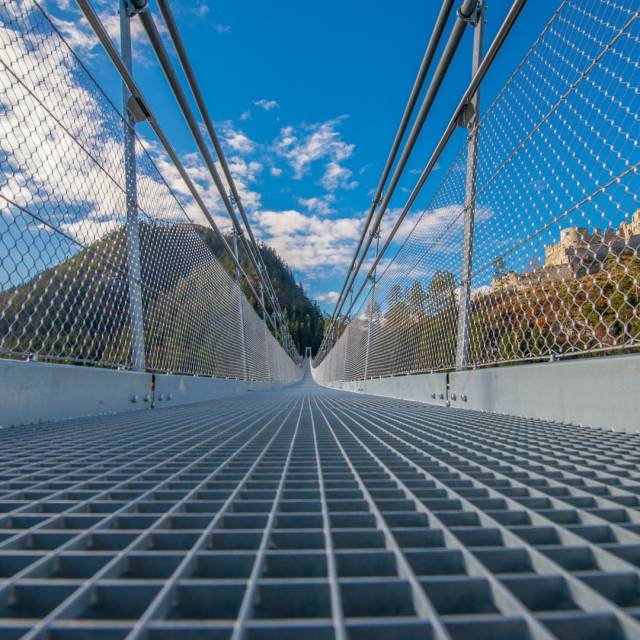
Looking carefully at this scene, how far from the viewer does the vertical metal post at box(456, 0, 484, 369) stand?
2768 millimetres

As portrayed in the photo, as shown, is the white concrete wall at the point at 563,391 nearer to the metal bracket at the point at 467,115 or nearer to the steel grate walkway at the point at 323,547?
the steel grate walkway at the point at 323,547

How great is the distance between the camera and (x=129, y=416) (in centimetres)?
259

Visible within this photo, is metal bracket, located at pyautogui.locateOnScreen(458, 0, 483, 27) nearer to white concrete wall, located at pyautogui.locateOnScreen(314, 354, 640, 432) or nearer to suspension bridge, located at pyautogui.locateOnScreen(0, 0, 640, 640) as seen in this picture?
suspension bridge, located at pyautogui.locateOnScreen(0, 0, 640, 640)

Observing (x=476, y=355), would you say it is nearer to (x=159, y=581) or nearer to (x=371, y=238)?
(x=159, y=581)

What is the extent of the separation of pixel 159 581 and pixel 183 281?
4038mm

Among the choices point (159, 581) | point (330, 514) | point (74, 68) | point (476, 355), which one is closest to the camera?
point (159, 581)

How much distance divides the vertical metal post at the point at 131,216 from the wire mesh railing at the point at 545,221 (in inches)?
81.0

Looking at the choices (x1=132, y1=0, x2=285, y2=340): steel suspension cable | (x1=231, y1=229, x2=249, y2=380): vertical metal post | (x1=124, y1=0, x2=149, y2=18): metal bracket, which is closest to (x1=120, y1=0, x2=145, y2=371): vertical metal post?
(x1=124, y1=0, x2=149, y2=18): metal bracket

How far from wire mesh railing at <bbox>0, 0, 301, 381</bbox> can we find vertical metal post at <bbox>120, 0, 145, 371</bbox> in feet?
0.09

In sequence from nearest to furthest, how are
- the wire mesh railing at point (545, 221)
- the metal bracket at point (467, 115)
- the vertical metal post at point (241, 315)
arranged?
the wire mesh railing at point (545, 221), the metal bracket at point (467, 115), the vertical metal post at point (241, 315)

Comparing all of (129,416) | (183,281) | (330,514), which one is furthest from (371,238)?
(330,514)

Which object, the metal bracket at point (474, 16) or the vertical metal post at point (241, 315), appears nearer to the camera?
the metal bracket at point (474, 16)

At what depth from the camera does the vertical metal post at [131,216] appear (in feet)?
9.58

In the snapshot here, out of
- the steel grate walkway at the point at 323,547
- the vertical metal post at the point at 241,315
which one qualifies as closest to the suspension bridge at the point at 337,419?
the steel grate walkway at the point at 323,547
